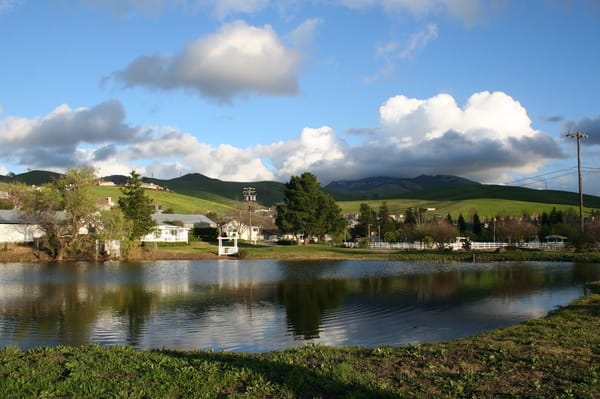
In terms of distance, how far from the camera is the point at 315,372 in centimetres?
1167

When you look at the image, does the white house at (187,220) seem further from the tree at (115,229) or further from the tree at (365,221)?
the tree at (115,229)

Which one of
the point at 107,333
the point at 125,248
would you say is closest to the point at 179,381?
the point at 107,333

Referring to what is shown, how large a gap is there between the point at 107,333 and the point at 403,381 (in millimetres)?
14728

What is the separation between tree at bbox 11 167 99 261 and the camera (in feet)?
236

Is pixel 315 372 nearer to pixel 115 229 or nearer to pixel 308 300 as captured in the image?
pixel 308 300

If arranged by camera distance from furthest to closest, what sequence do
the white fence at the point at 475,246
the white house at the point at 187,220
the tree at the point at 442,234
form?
the white house at the point at 187,220 → the tree at the point at 442,234 → the white fence at the point at 475,246

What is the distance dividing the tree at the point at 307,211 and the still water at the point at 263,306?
52.1 meters

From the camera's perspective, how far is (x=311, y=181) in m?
107

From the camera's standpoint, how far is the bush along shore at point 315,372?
10.3 metres

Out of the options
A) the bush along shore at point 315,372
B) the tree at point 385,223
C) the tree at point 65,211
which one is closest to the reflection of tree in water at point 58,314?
the bush along shore at point 315,372

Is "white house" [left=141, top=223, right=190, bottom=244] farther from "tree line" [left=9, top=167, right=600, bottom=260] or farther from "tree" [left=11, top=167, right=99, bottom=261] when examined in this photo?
"tree" [left=11, top=167, right=99, bottom=261]

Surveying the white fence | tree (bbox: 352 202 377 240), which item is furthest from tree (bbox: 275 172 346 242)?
tree (bbox: 352 202 377 240)

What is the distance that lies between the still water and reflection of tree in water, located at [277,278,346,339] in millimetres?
59

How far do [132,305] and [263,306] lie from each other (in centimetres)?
756
